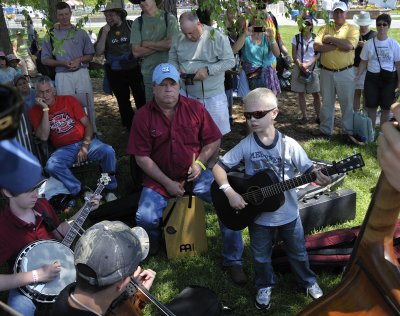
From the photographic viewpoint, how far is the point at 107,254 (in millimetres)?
2094

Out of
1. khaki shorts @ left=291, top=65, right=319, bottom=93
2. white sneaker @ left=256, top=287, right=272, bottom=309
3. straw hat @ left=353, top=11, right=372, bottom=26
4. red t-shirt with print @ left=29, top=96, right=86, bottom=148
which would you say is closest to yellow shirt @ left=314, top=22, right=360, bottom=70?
khaki shorts @ left=291, top=65, right=319, bottom=93

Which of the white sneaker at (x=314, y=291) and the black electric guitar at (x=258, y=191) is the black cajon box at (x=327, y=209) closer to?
the white sneaker at (x=314, y=291)

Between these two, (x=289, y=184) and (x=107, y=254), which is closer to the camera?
(x=107, y=254)

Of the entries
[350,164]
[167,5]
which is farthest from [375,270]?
[167,5]

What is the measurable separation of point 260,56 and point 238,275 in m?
3.52

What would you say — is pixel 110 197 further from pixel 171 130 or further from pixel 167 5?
pixel 167 5

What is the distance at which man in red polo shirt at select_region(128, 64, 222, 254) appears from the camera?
4.12 m

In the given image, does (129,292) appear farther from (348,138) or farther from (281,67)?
(281,67)

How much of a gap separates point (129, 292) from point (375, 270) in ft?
5.15

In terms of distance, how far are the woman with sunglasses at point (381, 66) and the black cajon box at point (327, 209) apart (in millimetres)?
2348

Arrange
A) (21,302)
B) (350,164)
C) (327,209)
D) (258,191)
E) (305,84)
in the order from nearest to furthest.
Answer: (350,164) < (21,302) < (258,191) < (327,209) < (305,84)

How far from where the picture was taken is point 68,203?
17.0 ft

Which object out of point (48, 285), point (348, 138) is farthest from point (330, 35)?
point (48, 285)

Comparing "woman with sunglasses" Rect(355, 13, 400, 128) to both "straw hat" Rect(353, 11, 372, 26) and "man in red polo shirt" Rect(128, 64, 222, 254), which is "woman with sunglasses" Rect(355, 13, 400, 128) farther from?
"man in red polo shirt" Rect(128, 64, 222, 254)
